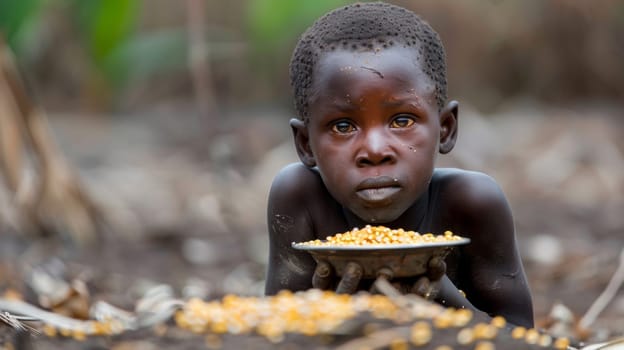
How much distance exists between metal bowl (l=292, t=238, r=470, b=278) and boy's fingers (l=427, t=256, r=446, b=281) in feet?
0.03

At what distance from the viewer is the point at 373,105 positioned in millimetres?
2479

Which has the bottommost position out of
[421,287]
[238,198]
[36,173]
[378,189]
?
[421,287]

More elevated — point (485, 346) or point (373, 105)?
point (373, 105)

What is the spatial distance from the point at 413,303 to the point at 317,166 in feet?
2.11

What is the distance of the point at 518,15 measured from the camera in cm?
903

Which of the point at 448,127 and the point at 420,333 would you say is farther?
the point at 448,127

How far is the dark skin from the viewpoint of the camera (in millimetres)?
2479

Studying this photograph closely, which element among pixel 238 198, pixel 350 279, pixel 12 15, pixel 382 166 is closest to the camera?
pixel 350 279

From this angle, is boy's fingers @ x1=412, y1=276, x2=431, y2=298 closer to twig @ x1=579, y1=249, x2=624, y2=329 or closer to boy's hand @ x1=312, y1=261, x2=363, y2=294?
boy's hand @ x1=312, y1=261, x2=363, y2=294

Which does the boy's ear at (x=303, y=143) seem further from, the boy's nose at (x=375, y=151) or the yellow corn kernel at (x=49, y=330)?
the yellow corn kernel at (x=49, y=330)

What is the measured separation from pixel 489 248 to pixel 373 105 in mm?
525

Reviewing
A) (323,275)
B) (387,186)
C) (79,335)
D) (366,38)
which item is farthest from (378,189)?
(79,335)

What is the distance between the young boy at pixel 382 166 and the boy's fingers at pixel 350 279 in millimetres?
74

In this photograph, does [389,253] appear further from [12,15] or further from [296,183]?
[12,15]
